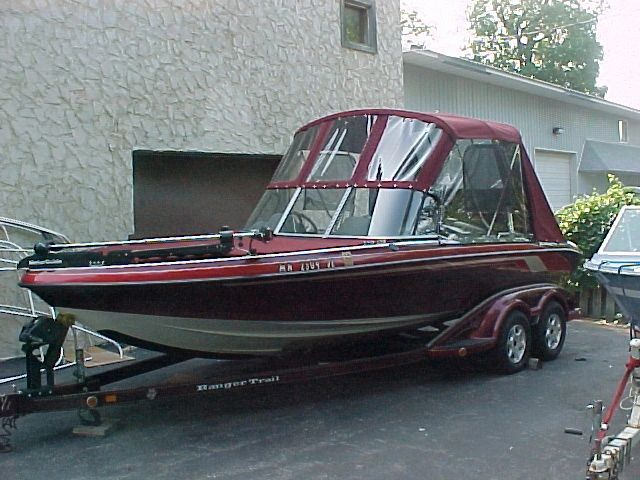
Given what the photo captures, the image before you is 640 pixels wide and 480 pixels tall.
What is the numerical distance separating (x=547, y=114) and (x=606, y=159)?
266cm

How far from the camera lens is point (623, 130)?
972 inches

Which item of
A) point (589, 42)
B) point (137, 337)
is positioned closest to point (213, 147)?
point (137, 337)

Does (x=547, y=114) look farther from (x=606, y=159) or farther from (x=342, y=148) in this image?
(x=342, y=148)

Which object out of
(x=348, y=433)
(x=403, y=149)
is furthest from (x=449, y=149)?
(x=348, y=433)

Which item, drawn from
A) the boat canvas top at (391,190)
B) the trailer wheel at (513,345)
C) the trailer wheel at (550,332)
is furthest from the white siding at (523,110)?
the trailer wheel at (513,345)

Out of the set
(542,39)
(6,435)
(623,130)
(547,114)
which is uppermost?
(542,39)

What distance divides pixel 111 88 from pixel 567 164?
49.3 ft

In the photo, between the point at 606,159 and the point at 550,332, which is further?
the point at 606,159

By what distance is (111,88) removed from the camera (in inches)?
353

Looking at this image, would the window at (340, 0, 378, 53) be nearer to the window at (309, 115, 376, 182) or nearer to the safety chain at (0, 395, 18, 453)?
the window at (309, 115, 376, 182)

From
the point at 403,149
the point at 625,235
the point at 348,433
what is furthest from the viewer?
the point at 403,149

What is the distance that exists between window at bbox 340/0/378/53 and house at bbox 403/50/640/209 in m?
2.02

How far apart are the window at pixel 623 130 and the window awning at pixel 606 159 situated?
110 centimetres

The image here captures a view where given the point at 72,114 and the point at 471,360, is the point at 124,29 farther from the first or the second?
the point at 471,360
